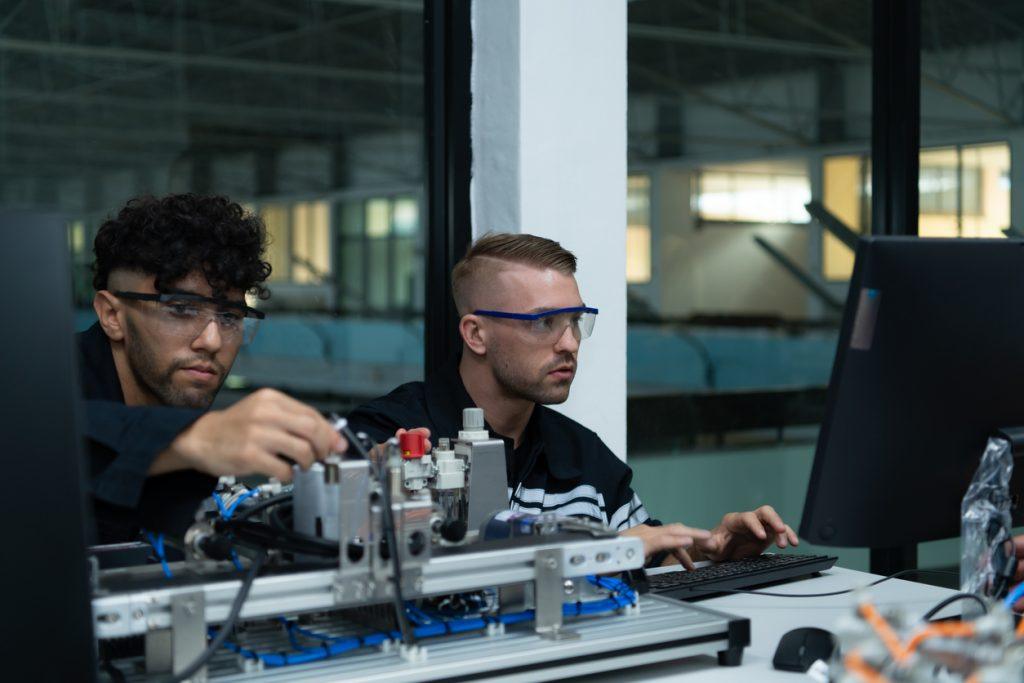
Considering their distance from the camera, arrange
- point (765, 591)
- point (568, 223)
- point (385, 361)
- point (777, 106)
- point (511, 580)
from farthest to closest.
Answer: point (777, 106) < point (385, 361) < point (568, 223) < point (765, 591) < point (511, 580)

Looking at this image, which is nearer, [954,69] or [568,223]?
[568,223]

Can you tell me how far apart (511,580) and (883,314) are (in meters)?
0.56

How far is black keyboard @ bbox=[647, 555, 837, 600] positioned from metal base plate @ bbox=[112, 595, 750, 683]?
272 mm

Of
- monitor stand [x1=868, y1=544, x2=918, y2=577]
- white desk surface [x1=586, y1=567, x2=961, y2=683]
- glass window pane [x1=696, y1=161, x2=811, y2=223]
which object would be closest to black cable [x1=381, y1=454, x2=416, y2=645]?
white desk surface [x1=586, y1=567, x2=961, y2=683]

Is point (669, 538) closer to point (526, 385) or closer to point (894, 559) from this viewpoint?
point (526, 385)

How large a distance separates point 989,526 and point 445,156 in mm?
1882

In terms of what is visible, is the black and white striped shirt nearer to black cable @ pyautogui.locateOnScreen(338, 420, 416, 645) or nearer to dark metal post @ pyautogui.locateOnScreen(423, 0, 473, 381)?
dark metal post @ pyautogui.locateOnScreen(423, 0, 473, 381)

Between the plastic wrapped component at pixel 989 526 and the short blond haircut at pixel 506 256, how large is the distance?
48.1 inches

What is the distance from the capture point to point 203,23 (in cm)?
355

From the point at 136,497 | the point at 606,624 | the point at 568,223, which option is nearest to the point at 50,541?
the point at 136,497

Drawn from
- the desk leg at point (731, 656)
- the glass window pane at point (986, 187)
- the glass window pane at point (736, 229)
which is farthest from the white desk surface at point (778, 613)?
the glass window pane at point (986, 187)

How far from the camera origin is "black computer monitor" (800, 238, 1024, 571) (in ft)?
4.26

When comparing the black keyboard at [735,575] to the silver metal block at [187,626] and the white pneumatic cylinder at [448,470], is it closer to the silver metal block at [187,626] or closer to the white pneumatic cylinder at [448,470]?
the white pneumatic cylinder at [448,470]

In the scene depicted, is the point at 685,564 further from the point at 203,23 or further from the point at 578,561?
the point at 203,23
